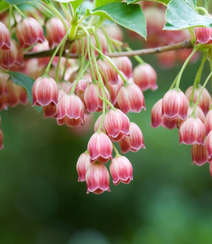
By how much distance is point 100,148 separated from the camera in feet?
2.82

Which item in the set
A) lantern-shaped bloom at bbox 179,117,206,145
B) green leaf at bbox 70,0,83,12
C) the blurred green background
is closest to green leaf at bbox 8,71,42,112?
green leaf at bbox 70,0,83,12

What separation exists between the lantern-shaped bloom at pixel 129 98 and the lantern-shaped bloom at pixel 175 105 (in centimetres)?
6

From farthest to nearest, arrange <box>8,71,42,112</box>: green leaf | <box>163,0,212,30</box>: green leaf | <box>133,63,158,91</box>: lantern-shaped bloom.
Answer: <box>133,63,158,91</box>: lantern-shaped bloom < <box>8,71,42,112</box>: green leaf < <box>163,0,212,30</box>: green leaf

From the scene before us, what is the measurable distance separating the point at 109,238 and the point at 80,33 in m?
3.32

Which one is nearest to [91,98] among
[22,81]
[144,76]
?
[22,81]

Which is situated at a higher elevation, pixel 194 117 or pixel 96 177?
pixel 194 117

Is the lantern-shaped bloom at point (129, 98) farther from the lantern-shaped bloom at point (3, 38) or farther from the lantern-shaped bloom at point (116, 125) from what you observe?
the lantern-shaped bloom at point (3, 38)

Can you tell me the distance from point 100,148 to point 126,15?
0.29m

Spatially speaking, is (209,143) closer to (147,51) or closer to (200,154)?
(200,154)

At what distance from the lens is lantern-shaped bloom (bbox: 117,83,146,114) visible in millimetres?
947

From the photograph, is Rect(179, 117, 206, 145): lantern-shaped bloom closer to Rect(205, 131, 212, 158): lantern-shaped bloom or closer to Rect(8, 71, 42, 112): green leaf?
Rect(205, 131, 212, 158): lantern-shaped bloom

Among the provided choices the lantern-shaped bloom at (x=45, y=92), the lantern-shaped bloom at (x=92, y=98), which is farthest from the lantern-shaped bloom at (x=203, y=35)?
the lantern-shaped bloom at (x=45, y=92)

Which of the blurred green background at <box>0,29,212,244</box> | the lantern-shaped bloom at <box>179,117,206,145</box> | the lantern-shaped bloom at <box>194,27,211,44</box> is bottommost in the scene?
the blurred green background at <box>0,29,212,244</box>

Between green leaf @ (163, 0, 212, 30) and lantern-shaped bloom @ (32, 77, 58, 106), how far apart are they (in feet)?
0.93
